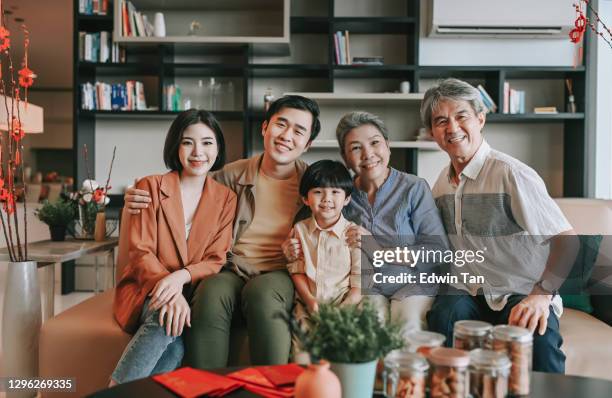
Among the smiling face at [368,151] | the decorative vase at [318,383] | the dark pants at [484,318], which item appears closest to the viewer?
the decorative vase at [318,383]

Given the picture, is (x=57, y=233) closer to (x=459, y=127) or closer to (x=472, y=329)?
(x=459, y=127)

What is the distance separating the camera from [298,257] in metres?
1.91

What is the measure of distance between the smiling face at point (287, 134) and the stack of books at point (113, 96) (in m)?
2.51

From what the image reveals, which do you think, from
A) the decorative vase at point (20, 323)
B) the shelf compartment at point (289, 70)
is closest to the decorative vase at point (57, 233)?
the decorative vase at point (20, 323)

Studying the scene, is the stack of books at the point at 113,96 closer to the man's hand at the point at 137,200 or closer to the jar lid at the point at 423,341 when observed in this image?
the man's hand at the point at 137,200

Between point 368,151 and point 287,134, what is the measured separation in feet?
1.06

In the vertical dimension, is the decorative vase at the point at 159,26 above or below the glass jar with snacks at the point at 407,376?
above

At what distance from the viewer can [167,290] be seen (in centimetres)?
174

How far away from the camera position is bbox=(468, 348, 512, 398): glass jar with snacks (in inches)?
41.7

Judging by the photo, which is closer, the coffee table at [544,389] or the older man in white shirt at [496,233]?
the coffee table at [544,389]

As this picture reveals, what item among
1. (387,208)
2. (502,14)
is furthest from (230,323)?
(502,14)

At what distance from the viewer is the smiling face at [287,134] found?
2.08m

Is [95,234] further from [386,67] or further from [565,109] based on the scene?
[565,109]

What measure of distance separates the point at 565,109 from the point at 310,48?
2189mm
